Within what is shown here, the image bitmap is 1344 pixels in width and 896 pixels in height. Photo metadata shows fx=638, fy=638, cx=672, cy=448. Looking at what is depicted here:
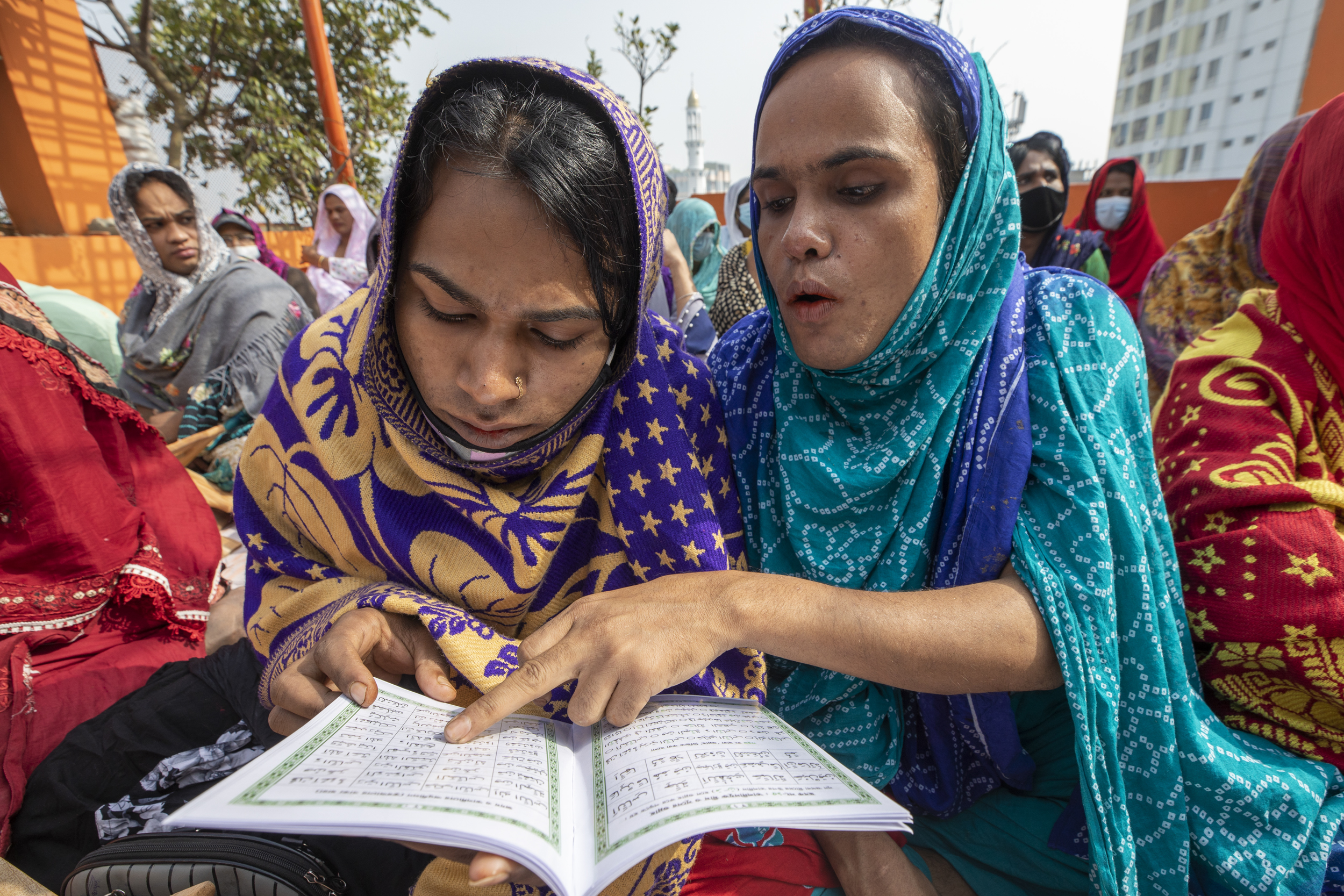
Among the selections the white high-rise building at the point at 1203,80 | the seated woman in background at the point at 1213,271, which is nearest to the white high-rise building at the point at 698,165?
the white high-rise building at the point at 1203,80

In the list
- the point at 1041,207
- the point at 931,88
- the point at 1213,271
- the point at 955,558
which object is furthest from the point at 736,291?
the point at 955,558

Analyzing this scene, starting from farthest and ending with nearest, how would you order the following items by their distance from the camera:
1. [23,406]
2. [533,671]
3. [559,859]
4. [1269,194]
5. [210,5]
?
[210,5], [1269,194], [23,406], [533,671], [559,859]

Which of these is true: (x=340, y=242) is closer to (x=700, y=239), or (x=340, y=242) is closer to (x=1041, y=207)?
(x=700, y=239)

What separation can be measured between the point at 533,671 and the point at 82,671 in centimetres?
151

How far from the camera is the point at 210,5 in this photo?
7.37 meters

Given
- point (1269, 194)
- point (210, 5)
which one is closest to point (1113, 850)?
point (1269, 194)

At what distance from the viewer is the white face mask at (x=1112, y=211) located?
495cm

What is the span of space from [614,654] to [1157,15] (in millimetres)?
47742

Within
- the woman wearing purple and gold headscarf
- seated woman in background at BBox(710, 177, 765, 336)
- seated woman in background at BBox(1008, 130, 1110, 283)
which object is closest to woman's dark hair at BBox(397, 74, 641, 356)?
the woman wearing purple and gold headscarf

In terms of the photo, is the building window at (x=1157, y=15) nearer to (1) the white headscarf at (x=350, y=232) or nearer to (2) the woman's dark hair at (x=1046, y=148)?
(2) the woman's dark hair at (x=1046, y=148)

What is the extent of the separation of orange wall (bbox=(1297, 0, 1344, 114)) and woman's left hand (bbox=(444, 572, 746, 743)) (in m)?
8.15

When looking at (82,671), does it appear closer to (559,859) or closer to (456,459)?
(456,459)

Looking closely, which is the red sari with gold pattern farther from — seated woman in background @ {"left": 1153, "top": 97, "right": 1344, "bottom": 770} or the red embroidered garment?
the red embroidered garment

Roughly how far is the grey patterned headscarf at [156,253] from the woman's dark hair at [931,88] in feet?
13.0
